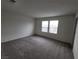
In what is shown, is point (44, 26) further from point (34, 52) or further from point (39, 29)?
point (34, 52)

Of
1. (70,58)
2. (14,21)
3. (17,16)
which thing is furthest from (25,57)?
(17,16)

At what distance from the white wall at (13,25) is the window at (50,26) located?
62.5 inches

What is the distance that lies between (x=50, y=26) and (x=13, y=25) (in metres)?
3.38

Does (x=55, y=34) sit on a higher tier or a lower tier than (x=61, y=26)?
lower

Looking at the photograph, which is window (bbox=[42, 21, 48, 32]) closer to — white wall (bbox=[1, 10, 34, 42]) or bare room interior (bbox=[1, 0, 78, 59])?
bare room interior (bbox=[1, 0, 78, 59])

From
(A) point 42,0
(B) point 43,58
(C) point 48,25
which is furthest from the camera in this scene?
(C) point 48,25

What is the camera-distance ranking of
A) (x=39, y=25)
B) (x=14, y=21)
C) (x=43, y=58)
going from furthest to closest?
(x=39, y=25) < (x=14, y=21) < (x=43, y=58)

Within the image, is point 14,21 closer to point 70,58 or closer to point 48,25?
point 48,25

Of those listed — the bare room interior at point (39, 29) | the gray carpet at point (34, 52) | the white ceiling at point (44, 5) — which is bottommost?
the gray carpet at point (34, 52)

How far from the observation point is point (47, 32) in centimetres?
553

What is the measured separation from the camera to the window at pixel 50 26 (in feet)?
16.3

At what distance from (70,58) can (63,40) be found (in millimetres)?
2156

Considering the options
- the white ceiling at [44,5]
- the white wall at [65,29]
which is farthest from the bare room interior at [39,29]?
the white ceiling at [44,5]

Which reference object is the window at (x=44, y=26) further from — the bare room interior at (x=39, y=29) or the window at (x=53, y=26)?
the window at (x=53, y=26)
